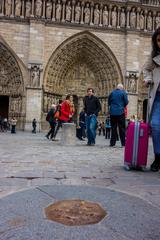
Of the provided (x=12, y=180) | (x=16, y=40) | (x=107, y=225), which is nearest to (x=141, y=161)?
(x=12, y=180)

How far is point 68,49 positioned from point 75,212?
24355mm

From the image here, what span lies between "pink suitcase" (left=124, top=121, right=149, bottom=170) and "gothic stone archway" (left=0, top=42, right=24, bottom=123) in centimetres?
2032

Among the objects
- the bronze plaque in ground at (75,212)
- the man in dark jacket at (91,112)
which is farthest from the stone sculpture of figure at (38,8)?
the bronze plaque in ground at (75,212)

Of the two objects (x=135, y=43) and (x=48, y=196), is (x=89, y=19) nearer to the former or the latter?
(x=135, y=43)

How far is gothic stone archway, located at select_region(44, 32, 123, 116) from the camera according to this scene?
25.8 meters

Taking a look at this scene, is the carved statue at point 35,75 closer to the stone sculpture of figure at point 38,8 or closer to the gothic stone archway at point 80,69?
the gothic stone archway at point 80,69

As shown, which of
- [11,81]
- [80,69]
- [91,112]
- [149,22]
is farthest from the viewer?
[80,69]

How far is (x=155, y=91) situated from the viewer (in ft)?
17.1

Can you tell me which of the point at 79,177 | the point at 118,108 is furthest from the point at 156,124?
the point at 118,108

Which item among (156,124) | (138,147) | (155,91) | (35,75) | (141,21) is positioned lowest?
(138,147)

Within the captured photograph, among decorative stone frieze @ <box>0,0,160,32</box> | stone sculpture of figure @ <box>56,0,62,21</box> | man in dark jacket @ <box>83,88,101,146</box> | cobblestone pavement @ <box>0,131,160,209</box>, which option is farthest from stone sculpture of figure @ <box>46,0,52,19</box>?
cobblestone pavement @ <box>0,131,160,209</box>

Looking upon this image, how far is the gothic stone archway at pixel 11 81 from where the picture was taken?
2492 cm

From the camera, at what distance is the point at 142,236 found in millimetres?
2189

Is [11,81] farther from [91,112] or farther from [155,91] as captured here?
[155,91]
